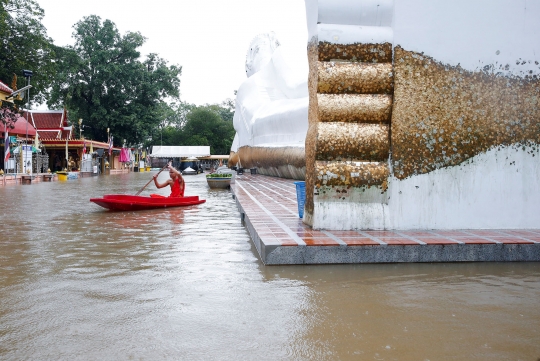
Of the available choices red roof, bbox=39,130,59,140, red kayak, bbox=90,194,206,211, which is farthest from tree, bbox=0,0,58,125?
red kayak, bbox=90,194,206,211

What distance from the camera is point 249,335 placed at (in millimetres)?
2680

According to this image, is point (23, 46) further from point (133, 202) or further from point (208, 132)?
point (208, 132)

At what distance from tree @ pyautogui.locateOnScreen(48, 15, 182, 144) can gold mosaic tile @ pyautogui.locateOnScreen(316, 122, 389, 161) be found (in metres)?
29.4

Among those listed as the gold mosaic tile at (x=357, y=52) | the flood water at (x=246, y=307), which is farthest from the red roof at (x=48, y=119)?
the gold mosaic tile at (x=357, y=52)

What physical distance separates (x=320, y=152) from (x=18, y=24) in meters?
19.9

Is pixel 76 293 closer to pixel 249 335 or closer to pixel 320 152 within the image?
pixel 249 335

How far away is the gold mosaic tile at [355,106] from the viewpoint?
5023mm

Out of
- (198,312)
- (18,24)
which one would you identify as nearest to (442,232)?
(198,312)

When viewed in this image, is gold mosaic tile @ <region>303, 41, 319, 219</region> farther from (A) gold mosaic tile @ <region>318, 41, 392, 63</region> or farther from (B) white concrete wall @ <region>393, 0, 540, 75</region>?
(B) white concrete wall @ <region>393, 0, 540, 75</region>

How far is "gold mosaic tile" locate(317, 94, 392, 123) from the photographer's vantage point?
16.5 ft

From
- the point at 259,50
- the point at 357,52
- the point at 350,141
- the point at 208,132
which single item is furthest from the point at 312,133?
the point at 208,132

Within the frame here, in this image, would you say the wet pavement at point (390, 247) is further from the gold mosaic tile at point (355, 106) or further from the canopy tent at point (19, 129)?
the canopy tent at point (19, 129)

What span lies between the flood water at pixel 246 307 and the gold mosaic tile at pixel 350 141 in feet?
4.06

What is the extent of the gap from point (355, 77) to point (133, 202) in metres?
4.96
